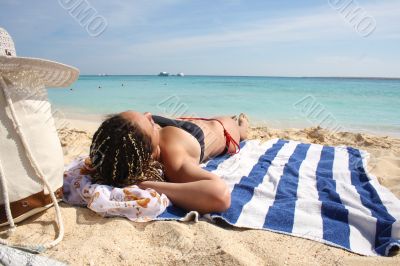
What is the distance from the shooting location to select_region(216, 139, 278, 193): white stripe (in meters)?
2.66

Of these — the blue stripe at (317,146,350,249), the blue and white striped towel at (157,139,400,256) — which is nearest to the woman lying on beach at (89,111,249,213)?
the blue and white striped towel at (157,139,400,256)

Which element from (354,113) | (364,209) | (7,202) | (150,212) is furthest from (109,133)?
(354,113)

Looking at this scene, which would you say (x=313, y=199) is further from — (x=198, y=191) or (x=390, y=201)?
(x=198, y=191)

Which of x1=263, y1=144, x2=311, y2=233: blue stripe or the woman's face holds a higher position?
the woman's face

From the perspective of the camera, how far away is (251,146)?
3.74m

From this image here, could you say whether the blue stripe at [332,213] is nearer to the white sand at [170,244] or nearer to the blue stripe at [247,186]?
the white sand at [170,244]

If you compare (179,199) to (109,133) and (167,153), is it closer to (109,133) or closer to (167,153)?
(167,153)

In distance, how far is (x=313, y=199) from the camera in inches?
89.4

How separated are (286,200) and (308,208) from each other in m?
0.18

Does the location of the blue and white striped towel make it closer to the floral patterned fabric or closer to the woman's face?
the floral patterned fabric

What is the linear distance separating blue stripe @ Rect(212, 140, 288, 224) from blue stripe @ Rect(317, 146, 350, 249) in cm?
44

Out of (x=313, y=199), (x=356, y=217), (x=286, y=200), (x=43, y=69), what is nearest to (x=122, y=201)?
(x=43, y=69)

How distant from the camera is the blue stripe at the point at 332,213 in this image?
71.5 inches

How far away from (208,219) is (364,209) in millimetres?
947
